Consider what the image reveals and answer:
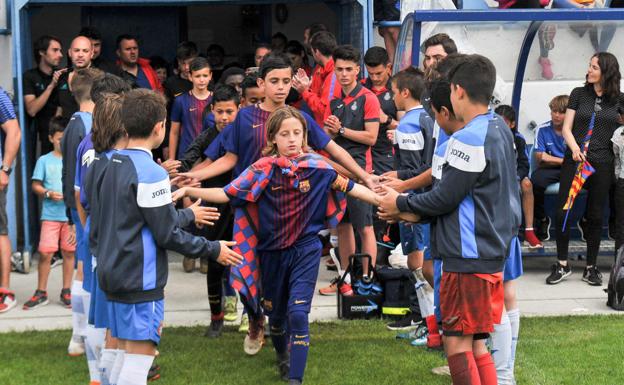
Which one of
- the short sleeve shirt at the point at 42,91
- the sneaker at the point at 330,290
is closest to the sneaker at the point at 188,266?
the sneaker at the point at 330,290

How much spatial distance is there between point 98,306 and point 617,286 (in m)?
4.37

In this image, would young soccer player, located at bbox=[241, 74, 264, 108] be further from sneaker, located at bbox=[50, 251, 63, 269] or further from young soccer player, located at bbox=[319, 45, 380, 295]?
sneaker, located at bbox=[50, 251, 63, 269]

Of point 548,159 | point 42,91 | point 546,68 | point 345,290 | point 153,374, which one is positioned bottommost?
point 153,374

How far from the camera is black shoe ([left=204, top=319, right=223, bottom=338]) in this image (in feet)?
25.7

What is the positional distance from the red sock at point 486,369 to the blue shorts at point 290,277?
1.31m

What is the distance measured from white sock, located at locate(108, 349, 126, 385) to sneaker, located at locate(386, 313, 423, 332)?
283cm

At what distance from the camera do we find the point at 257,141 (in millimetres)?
7199

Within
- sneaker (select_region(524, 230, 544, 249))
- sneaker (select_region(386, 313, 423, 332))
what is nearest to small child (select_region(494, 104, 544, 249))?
sneaker (select_region(524, 230, 544, 249))

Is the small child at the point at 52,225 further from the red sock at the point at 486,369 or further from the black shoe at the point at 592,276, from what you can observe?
the black shoe at the point at 592,276

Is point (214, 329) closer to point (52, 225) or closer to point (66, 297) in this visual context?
point (66, 297)

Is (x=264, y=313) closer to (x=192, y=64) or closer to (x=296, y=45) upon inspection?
(x=192, y=64)

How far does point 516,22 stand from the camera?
952 cm

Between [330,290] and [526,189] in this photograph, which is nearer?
[330,290]

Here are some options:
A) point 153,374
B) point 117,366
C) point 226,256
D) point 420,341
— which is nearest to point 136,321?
point 117,366
